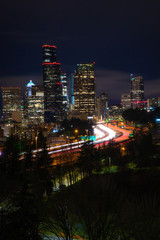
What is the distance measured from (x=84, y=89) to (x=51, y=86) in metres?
22.3

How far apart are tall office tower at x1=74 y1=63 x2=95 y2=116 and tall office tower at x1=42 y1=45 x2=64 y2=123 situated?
37.4 feet

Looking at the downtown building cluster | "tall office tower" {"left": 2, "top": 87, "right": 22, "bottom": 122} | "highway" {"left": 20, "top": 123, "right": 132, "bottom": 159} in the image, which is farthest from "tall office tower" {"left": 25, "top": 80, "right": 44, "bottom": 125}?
"highway" {"left": 20, "top": 123, "right": 132, "bottom": 159}

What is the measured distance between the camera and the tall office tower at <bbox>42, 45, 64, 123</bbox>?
518 ft

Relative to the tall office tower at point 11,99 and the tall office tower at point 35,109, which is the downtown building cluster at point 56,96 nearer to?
the tall office tower at point 35,109

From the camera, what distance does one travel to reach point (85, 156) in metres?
24.3

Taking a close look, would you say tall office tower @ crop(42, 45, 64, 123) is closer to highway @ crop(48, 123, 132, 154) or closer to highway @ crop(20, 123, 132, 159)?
highway @ crop(48, 123, 132, 154)

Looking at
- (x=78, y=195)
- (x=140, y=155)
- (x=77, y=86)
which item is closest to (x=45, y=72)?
(x=77, y=86)

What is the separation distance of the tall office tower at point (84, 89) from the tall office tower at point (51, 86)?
11.4 meters

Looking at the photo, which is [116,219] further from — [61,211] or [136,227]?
[61,211]

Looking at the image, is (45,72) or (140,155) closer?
(140,155)

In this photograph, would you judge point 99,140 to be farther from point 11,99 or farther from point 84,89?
point 11,99

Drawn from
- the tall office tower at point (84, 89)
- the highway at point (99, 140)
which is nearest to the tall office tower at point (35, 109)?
the tall office tower at point (84, 89)

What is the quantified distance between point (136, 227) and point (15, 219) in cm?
406

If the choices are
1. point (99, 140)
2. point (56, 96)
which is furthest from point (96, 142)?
point (56, 96)
